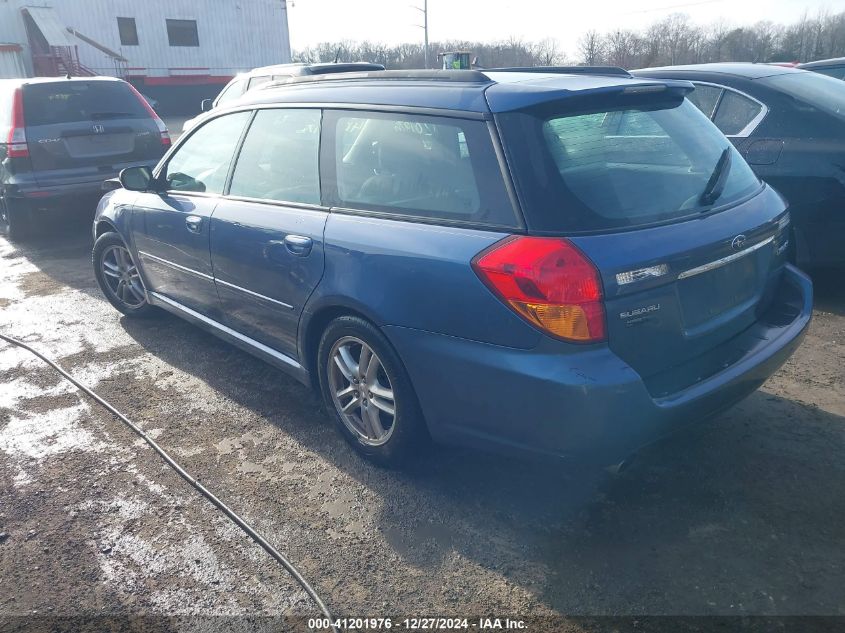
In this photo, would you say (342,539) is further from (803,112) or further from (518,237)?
(803,112)

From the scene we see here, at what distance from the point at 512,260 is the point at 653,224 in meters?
0.58

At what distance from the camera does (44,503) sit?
3.22 meters

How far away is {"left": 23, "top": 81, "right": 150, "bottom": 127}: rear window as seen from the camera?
25.8 feet

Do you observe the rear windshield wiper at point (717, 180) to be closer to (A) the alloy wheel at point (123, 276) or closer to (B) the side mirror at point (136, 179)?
(B) the side mirror at point (136, 179)

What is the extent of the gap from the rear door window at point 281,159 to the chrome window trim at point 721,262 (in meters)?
1.73

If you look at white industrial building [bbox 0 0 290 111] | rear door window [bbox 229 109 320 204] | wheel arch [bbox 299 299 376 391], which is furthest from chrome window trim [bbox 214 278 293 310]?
white industrial building [bbox 0 0 290 111]

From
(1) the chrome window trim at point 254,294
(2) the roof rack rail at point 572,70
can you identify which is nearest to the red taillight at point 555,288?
(2) the roof rack rail at point 572,70

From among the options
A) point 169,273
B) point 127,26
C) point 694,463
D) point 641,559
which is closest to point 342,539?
point 641,559

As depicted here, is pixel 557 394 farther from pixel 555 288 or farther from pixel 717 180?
pixel 717 180

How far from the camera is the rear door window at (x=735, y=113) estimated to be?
5180mm

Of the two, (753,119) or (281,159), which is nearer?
(281,159)

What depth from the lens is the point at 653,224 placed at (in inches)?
105

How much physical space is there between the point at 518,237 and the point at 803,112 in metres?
3.46

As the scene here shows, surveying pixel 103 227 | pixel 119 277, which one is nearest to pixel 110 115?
pixel 103 227
